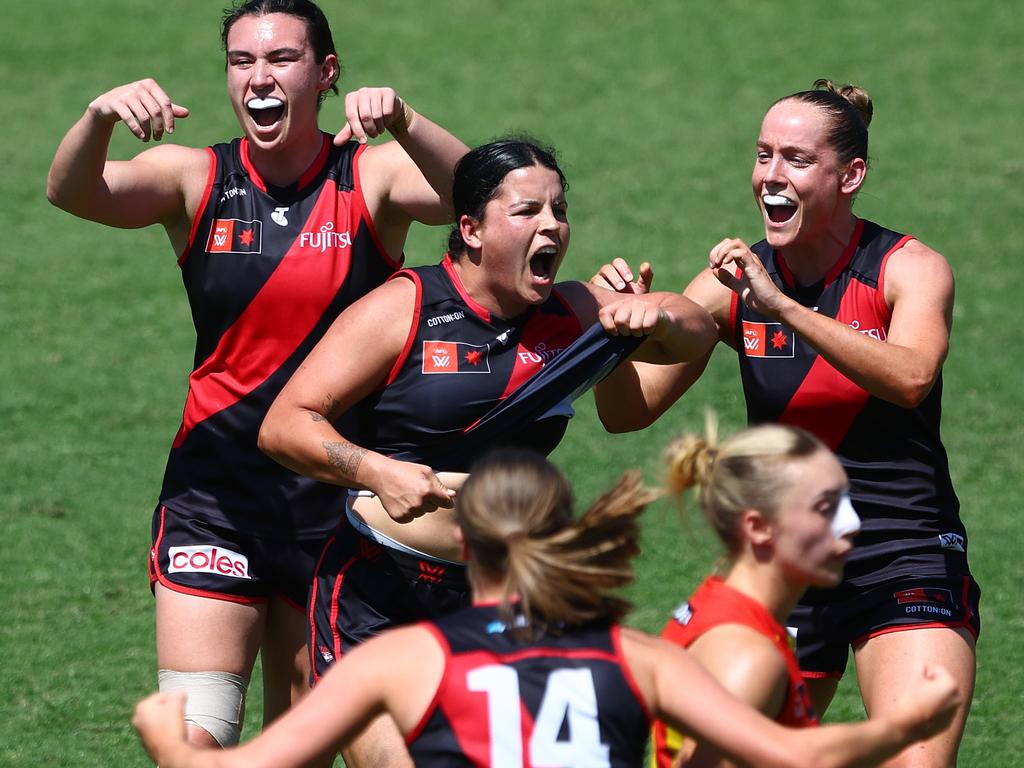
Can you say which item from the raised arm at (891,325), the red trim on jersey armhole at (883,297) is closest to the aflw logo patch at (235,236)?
the raised arm at (891,325)

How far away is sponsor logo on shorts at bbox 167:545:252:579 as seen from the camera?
5297mm

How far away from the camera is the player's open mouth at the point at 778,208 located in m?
5.11

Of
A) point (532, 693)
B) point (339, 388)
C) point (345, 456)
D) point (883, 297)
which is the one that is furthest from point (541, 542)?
point (883, 297)

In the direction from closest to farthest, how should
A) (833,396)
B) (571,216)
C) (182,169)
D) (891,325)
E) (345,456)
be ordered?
(345,456)
(891,325)
(833,396)
(182,169)
(571,216)

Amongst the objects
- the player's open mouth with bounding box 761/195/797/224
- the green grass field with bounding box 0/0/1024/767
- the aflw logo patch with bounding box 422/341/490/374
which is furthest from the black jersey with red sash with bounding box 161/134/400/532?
the green grass field with bounding box 0/0/1024/767

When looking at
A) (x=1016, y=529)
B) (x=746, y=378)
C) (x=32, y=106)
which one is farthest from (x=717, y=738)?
(x=32, y=106)

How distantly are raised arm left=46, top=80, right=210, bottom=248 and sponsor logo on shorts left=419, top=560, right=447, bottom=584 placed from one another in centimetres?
137

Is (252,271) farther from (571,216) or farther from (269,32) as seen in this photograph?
(571,216)

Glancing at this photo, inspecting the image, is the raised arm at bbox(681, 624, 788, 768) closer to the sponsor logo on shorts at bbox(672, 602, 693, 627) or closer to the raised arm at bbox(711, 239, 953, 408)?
the sponsor logo on shorts at bbox(672, 602, 693, 627)

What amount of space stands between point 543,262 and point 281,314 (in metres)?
0.94

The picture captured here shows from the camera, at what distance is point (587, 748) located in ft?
11.0

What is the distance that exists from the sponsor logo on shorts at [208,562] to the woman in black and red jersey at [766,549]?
1.92 meters

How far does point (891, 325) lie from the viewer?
5012 mm

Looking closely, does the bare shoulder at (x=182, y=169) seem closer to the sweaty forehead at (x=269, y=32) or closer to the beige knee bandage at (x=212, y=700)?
the sweaty forehead at (x=269, y=32)
